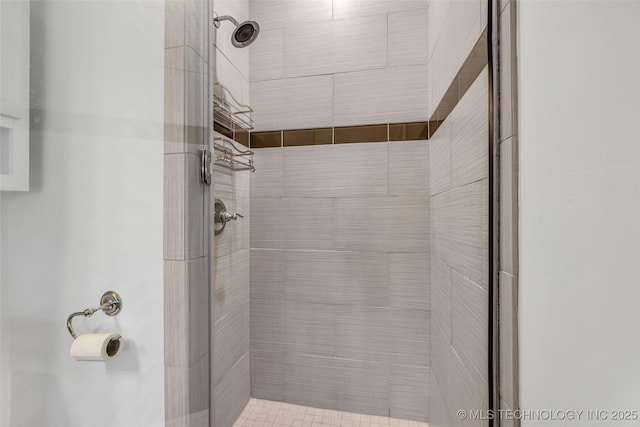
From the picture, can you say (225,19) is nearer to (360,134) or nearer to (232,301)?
(360,134)

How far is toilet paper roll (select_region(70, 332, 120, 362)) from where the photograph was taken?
0.71 metres

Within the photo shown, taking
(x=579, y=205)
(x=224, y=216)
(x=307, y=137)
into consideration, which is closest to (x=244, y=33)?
(x=307, y=137)

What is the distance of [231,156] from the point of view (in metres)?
1.12

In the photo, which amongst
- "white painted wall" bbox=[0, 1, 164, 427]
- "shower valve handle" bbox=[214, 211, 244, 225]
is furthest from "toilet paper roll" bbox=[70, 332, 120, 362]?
"shower valve handle" bbox=[214, 211, 244, 225]

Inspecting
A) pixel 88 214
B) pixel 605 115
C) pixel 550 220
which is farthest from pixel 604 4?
pixel 88 214

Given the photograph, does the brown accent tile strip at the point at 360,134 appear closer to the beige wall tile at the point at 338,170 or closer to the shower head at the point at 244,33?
the beige wall tile at the point at 338,170

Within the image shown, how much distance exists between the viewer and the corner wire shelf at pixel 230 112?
101 cm

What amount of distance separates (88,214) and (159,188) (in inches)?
7.1

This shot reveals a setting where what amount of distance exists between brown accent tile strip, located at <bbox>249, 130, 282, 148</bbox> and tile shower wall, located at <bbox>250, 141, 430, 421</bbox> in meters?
0.03

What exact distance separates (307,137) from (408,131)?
0.44 meters

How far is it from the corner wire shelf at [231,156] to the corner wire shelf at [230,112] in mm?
65

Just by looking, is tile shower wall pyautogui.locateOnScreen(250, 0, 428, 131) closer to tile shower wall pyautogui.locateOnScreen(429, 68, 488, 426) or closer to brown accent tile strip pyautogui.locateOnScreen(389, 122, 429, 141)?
brown accent tile strip pyautogui.locateOnScreen(389, 122, 429, 141)

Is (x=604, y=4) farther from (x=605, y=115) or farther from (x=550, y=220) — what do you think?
(x=550, y=220)

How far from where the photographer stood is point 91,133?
2.43ft
